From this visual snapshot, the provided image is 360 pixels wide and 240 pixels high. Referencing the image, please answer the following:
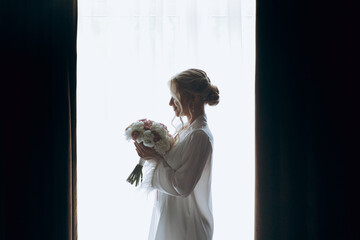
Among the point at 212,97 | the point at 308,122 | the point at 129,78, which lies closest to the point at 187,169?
the point at 212,97

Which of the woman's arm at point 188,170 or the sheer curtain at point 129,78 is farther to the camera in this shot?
the sheer curtain at point 129,78

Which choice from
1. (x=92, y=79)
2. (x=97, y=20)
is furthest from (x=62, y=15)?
(x=92, y=79)

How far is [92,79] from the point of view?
235 centimetres

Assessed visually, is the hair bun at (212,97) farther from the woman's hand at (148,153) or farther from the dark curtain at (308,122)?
the dark curtain at (308,122)

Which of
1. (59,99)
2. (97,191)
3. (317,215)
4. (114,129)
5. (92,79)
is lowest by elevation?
(317,215)

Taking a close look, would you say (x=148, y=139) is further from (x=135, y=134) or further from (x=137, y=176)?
(x=137, y=176)

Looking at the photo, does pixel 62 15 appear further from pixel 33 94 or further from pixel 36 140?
pixel 36 140

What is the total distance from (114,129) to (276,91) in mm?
1146

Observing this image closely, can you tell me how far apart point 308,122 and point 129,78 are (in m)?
1.27

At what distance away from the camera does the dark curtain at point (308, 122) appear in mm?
2270

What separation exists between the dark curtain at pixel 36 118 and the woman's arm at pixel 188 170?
0.76 metres

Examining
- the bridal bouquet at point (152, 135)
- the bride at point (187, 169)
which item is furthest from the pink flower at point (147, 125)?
the bride at point (187, 169)

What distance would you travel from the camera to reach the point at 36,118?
2129mm

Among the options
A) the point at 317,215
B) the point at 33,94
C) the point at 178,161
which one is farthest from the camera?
the point at 317,215
